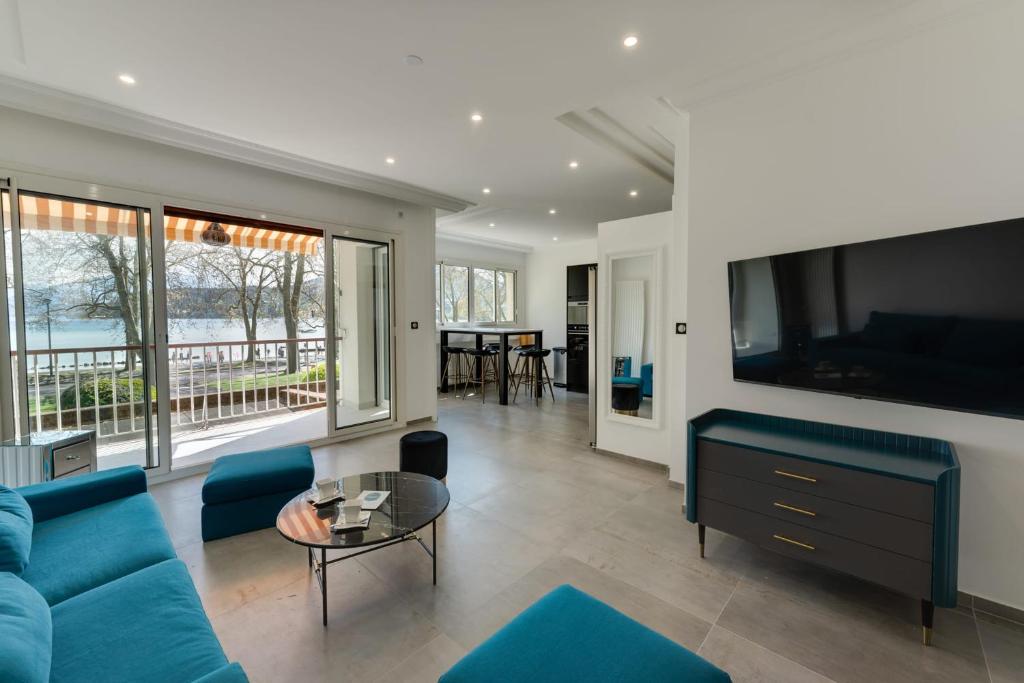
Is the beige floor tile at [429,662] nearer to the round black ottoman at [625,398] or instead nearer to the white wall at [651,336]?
the white wall at [651,336]

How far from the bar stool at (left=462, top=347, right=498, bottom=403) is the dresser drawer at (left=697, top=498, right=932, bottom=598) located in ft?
16.4

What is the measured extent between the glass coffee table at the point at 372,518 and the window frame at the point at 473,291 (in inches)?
195

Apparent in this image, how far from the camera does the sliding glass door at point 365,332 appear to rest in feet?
17.3

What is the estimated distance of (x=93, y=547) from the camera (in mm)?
1791

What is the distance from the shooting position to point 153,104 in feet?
9.84

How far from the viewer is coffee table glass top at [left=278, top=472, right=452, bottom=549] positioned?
194cm

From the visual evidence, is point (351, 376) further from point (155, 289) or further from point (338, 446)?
point (155, 289)

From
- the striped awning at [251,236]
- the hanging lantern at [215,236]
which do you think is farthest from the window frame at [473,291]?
the hanging lantern at [215,236]

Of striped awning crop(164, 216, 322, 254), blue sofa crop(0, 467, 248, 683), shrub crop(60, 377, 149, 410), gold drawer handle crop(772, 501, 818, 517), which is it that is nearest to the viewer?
blue sofa crop(0, 467, 248, 683)

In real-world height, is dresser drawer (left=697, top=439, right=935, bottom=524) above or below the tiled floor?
above

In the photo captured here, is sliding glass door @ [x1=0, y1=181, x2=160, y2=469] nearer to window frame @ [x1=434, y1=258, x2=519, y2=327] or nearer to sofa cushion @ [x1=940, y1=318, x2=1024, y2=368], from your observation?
window frame @ [x1=434, y1=258, x2=519, y2=327]

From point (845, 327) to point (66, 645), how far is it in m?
3.33

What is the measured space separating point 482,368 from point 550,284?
2.51 m

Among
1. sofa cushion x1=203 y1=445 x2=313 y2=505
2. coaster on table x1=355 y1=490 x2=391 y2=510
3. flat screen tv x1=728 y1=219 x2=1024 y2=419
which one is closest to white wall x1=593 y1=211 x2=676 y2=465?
flat screen tv x1=728 y1=219 x2=1024 y2=419
